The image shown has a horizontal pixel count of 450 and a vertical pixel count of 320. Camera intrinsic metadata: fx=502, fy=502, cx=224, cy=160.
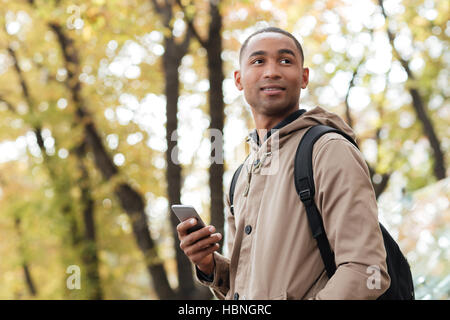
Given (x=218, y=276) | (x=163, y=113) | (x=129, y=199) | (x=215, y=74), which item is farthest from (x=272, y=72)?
(x=163, y=113)

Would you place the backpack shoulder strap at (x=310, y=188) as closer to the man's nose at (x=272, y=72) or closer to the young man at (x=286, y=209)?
the young man at (x=286, y=209)

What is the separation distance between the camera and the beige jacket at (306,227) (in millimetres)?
1688

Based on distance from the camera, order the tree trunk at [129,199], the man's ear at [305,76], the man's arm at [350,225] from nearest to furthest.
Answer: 1. the man's arm at [350,225]
2. the man's ear at [305,76]
3. the tree trunk at [129,199]

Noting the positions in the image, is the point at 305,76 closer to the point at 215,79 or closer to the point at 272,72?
the point at 272,72

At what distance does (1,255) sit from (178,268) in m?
10.4

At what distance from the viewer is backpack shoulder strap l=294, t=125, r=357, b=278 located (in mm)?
1805

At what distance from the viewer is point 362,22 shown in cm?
842

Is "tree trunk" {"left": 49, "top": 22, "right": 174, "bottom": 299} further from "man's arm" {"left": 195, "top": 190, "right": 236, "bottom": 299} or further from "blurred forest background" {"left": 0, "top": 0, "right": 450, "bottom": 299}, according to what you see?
"man's arm" {"left": 195, "top": 190, "right": 236, "bottom": 299}

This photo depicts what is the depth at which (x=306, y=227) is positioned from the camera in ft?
6.04

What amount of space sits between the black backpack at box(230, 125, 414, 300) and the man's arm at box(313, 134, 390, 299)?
1.1 inches

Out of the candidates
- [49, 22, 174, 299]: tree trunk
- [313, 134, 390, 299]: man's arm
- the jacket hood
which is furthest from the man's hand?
[49, 22, 174, 299]: tree trunk

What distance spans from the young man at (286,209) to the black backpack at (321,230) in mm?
27

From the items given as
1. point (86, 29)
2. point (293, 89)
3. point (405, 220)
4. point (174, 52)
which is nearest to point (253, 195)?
point (293, 89)

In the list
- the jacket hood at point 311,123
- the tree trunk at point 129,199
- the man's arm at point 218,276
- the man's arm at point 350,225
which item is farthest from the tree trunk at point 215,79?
the man's arm at point 350,225
